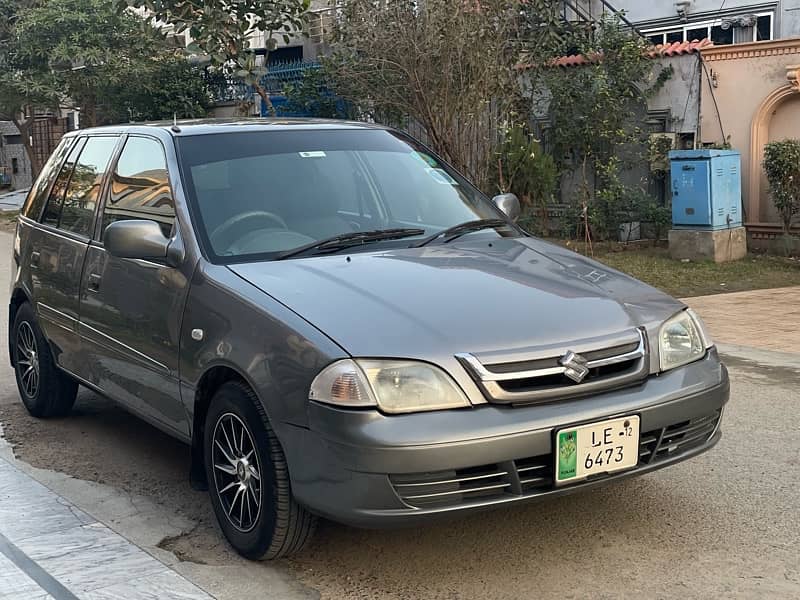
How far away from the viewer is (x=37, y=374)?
6.00m

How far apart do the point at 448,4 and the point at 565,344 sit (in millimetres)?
10171

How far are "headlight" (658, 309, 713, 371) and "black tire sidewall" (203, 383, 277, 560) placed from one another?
60.1 inches

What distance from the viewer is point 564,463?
3451 millimetres

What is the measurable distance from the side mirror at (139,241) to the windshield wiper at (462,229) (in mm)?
1102

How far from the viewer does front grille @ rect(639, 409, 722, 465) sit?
3710mm

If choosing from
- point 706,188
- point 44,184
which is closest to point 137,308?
point 44,184

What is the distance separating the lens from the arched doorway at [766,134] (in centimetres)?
1311

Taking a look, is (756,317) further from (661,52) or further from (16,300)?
(16,300)

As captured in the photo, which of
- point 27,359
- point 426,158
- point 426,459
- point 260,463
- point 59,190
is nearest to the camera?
point 426,459

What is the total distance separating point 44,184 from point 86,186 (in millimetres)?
820

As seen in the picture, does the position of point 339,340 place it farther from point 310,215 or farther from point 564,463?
point 310,215

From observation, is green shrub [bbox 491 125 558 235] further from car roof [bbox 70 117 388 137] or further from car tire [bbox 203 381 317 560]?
car tire [bbox 203 381 317 560]

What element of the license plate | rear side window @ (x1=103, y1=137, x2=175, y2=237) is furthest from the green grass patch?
the license plate

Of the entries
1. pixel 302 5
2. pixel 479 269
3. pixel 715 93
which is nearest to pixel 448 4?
pixel 302 5
